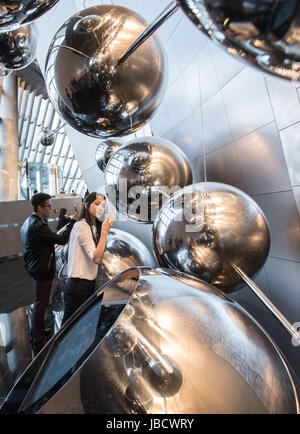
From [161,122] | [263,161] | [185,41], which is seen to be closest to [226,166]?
[263,161]

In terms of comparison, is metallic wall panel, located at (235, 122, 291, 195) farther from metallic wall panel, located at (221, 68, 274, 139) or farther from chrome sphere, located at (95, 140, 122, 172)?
chrome sphere, located at (95, 140, 122, 172)

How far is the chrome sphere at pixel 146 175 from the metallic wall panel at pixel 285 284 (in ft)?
3.84

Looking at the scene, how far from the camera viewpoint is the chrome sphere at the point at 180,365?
64 cm

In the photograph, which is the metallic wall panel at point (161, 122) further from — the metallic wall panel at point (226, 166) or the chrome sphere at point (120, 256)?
the chrome sphere at point (120, 256)

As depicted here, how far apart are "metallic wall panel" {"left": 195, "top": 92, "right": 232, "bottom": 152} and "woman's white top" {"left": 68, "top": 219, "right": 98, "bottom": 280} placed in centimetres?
168

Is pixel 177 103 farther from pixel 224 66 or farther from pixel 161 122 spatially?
pixel 224 66

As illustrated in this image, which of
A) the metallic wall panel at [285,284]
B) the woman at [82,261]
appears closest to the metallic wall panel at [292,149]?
the metallic wall panel at [285,284]

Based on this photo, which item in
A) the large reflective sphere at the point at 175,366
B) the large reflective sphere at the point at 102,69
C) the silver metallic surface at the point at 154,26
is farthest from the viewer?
the large reflective sphere at the point at 102,69

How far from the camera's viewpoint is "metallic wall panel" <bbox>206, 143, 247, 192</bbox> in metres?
3.11

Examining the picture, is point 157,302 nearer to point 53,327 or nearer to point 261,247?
point 261,247

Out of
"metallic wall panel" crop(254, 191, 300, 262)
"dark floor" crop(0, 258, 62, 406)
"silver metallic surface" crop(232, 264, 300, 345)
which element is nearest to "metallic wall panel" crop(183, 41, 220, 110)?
"metallic wall panel" crop(254, 191, 300, 262)

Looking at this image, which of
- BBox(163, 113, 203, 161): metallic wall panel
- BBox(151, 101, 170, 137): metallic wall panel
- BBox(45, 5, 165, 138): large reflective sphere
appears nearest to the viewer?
BBox(45, 5, 165, 138): large reflective sphere
